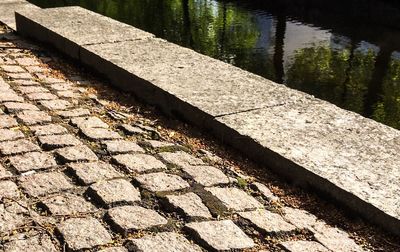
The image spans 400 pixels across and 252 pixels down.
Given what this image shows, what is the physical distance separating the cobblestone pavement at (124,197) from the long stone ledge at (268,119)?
0.66ft

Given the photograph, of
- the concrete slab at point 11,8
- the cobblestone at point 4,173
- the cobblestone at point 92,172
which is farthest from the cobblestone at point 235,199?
the concrete slab at point 11,8

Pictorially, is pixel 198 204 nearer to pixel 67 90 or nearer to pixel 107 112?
pixel 107 112

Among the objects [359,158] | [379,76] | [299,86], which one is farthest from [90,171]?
[379,76]

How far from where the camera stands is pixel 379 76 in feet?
23.8

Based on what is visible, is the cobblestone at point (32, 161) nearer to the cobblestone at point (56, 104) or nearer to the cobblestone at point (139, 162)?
the cobblestone at point (139, 162)

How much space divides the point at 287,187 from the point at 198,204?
1.76 ft

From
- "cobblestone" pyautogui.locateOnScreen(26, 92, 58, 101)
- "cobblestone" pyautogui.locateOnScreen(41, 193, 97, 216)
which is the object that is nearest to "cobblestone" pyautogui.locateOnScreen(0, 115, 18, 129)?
"cobblestone" pyautogui.locateOnScreen(26, 92, 58, 101)

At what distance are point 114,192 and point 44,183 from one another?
37 centimetres

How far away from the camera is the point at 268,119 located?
3.53 m

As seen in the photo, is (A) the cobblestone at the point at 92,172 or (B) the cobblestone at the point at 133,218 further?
(A) the cobblestone at the point at 92,172

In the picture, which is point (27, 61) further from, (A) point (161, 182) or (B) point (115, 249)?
(B) point (115, 249)

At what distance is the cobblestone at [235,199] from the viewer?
2811 mm

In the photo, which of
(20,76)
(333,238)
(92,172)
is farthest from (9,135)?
(333,238)

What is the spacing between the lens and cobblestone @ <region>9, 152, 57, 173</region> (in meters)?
3.08
